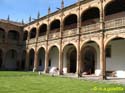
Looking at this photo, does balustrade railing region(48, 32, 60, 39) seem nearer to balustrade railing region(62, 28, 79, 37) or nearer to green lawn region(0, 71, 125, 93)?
balustrade railing region(62, 28, 79, 37)

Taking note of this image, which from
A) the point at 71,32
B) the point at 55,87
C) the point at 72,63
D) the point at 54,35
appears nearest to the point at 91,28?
the point at 71,32

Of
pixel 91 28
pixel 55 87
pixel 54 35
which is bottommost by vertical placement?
pixel 55 87

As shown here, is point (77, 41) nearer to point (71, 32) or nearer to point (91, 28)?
point (71, 32)

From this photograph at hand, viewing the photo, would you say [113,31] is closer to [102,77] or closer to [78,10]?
[102,77]

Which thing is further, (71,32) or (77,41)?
(71,32)

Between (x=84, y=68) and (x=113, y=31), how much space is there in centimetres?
958

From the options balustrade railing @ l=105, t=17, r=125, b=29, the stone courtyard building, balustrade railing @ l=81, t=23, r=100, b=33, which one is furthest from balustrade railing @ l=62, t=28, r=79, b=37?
balustrade railing @ l=105, t=17, r=125, b=29

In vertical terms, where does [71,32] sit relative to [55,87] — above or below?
above

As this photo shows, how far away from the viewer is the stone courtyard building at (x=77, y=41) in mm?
24328

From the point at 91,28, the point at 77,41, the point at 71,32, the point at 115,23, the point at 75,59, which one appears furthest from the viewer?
the point at 75,59

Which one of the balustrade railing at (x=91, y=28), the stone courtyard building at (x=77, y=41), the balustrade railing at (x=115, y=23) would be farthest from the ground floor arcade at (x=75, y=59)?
the balustrade railing at (x=91, y=28)

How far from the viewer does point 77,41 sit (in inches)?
1097

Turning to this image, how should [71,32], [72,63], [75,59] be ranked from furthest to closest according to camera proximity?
[72,63] → [75,59] → [71,32]

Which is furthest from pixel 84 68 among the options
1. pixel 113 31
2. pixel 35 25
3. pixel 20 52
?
pixel 20 52
